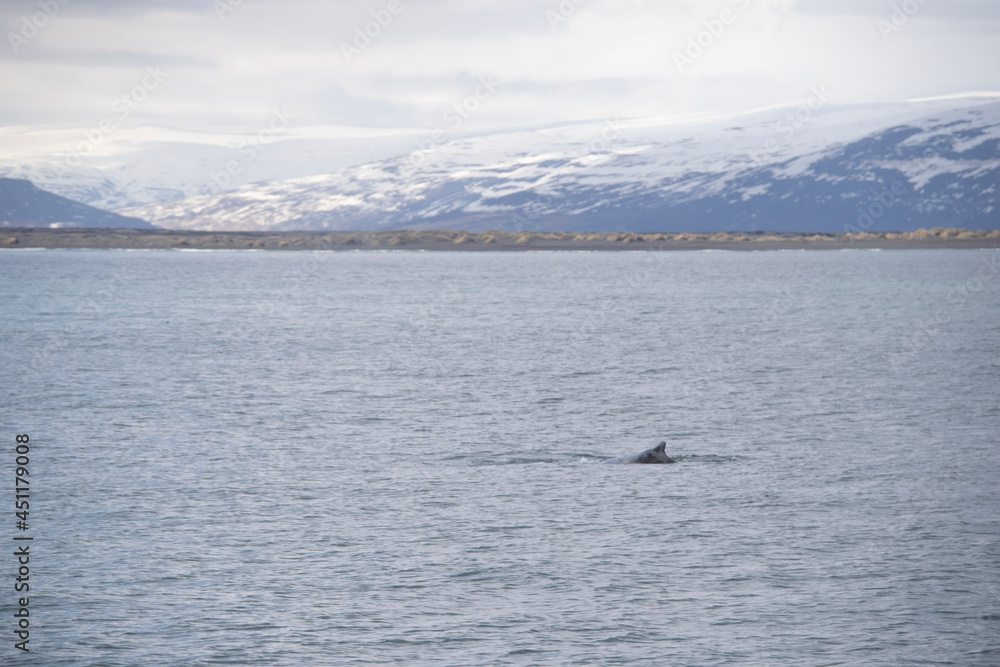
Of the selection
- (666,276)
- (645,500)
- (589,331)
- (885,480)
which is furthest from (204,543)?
(666,276)

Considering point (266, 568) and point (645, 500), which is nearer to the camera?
point (266, 568)

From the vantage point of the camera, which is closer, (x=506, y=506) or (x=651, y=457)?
(x=506, y=506)

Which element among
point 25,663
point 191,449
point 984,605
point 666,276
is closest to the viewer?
point 25,663

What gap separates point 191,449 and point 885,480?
16741 millimetres

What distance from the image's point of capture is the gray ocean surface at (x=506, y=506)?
15359mm

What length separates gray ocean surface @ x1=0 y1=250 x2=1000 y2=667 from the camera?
50.4ft

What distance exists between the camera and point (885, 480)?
964 inches

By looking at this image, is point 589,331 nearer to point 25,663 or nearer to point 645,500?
point 645,500

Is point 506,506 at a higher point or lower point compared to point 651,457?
lower

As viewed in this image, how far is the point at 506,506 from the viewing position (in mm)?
22016

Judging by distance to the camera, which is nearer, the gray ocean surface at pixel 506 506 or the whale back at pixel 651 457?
the gray ocean surface at pixel 506 506

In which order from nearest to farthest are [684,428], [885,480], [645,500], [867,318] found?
1. [645,500]
2. [885,480]
3. [684,428]
4. [867,318]

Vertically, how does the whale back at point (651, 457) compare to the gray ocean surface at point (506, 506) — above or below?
above

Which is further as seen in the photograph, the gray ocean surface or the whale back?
the whale back
